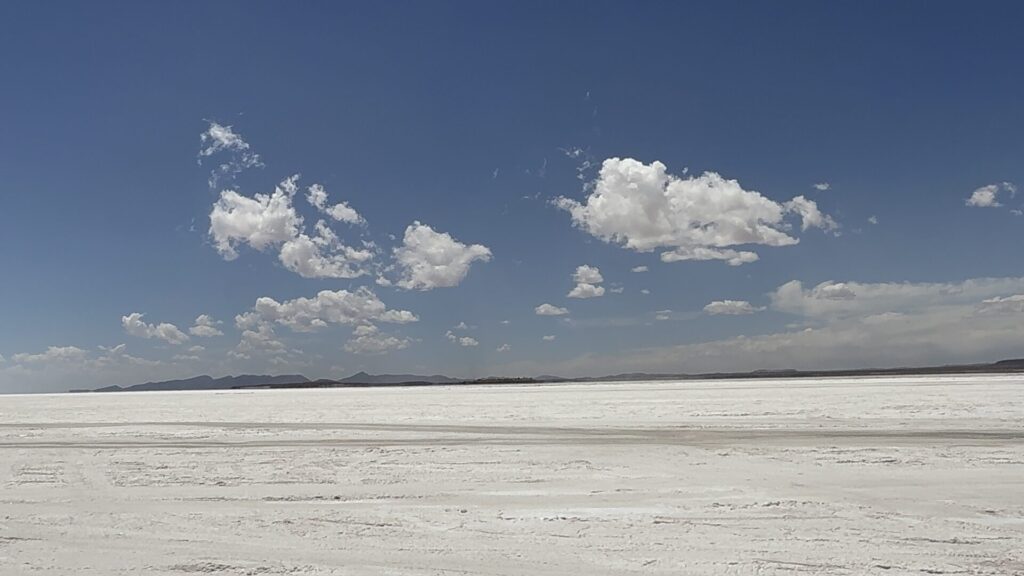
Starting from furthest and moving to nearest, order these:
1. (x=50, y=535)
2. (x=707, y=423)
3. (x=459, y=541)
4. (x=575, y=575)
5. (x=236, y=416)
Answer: (x=236, y=416), (x=707, y=423), (x=50, y=535), (x=459, y=541), (x=575, y=575)

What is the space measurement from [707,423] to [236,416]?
19.9 metres

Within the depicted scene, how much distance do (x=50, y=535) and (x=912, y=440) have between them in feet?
58.3

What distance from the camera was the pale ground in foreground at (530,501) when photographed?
26.7 ft

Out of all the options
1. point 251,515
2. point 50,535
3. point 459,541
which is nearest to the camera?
point 459,541

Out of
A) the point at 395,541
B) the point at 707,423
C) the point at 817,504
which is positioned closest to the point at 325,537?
the point at 395,541

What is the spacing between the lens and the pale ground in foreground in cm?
814

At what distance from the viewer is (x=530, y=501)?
11203mm

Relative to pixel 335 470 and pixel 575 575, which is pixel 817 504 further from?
pixel 335 470

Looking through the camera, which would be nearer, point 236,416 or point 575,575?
point 575,575

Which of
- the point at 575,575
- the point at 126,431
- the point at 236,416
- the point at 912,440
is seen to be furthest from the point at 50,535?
the point at 236,416

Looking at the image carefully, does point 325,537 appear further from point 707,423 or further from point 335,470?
point 707,423

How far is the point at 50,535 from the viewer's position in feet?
31.2

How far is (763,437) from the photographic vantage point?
18797mm

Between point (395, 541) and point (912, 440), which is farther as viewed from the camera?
point (912, 440)
